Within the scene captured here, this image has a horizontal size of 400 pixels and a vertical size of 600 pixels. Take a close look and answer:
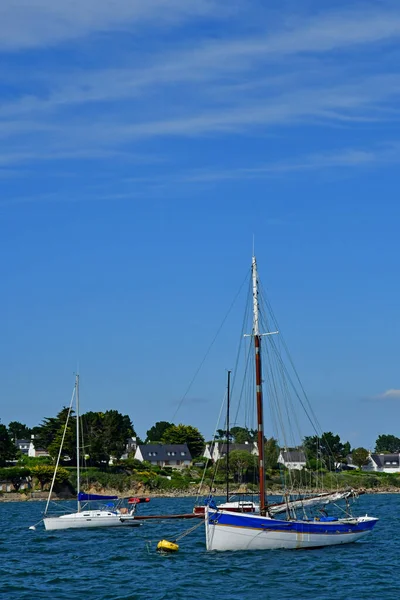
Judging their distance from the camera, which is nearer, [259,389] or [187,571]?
[187,571]

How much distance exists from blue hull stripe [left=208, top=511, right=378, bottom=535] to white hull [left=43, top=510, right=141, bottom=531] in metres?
27.5

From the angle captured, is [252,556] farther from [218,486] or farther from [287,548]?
[218,486]

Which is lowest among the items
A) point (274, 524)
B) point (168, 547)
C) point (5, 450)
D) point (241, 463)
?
point (168, 547)

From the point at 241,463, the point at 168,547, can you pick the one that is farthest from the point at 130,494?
the point at 168,547

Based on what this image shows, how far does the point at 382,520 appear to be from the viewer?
111625 millimetres

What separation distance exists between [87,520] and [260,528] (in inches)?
1255

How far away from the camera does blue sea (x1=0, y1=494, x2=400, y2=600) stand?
176 feet

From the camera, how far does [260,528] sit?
67625mm

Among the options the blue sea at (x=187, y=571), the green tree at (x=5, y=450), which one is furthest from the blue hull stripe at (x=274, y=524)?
the green tree at (x=5, y=450)

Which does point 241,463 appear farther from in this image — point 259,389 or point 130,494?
point 259,389

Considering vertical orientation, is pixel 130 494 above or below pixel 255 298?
below

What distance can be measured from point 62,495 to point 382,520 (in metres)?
69.3

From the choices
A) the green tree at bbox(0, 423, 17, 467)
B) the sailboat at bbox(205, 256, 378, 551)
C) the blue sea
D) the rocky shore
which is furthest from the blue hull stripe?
the green tree at bbox(0, 423, 17, 467)

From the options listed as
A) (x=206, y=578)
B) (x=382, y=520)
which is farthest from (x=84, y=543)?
(x=382, y=520)
